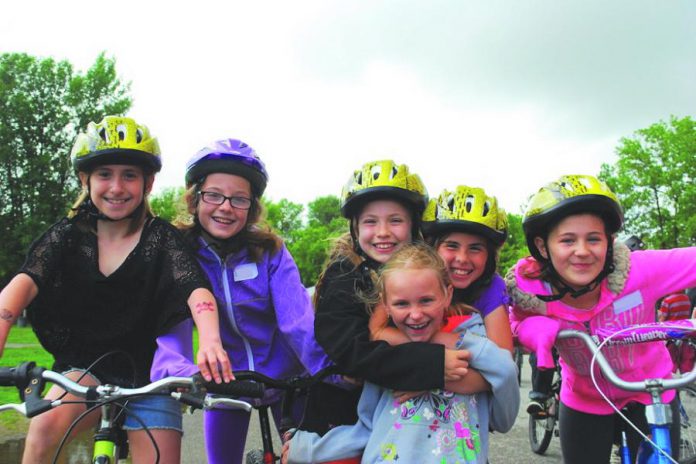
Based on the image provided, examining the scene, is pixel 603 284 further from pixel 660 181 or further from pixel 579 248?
pixel 660 181

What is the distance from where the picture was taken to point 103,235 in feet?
10.5

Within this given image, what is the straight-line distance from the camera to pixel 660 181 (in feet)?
107

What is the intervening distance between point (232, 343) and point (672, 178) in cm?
3430

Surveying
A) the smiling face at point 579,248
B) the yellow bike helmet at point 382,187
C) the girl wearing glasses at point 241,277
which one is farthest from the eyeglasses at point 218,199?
the smiling face at point 579,248

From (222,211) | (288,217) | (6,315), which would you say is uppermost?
(288,217)

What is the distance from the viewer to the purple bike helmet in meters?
3.50

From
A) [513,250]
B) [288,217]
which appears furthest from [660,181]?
[288,217]

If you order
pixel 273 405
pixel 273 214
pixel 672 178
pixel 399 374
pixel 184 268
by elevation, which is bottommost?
pixel 273 405

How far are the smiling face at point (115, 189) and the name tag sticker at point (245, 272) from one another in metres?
0.64

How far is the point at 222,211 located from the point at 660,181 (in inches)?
1343

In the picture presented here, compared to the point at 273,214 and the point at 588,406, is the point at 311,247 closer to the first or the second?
the point at 273,214

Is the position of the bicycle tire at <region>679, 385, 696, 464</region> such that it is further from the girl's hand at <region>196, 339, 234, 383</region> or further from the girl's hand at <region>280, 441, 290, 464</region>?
the girl's hand at <region>196, 339, 234, 383</region>

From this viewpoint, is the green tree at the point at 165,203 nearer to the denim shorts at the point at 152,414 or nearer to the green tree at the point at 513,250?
the green tree at the point at 513,250

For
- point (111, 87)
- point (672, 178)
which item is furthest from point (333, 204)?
point (672, 178)
